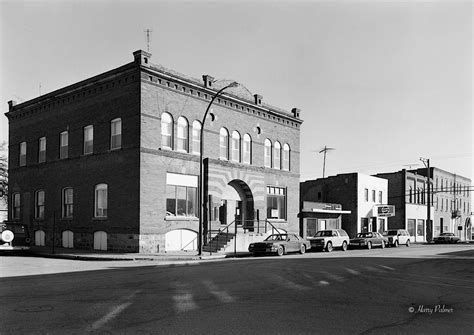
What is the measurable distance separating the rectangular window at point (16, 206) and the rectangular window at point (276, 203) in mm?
18402

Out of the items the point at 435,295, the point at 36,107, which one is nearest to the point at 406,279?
the point at 435,295

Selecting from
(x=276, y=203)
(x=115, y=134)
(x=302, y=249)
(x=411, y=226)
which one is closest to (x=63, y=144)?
(x=115, y=134)

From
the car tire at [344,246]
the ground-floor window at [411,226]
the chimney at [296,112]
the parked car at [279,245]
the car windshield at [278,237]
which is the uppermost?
the chimney at [296,112]

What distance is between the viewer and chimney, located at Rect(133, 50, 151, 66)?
2619 centimetres

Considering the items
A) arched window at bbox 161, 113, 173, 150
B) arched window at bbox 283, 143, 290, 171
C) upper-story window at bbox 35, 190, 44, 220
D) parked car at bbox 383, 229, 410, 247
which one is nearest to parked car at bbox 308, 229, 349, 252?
arched window at bbox 283, 143, 290, 171

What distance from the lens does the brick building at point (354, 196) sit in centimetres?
4862

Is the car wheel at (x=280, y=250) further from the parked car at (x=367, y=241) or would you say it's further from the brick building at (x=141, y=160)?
the parked car at (x=367, y=241)

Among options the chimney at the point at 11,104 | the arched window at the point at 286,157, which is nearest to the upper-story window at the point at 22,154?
the chimney at the point at 11,104

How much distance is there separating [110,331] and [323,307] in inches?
171

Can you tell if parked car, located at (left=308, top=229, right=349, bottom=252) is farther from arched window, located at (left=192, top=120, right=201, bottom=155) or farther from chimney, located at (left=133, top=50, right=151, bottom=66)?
chimney, located at (left=133, top=50, right=151, bottom=66)

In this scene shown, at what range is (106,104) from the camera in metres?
28.3

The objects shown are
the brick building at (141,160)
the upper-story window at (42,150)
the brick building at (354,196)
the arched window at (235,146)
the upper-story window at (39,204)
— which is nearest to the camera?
the brick building at (141,160)

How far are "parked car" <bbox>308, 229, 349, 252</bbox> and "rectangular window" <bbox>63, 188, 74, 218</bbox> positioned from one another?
15.6 meters

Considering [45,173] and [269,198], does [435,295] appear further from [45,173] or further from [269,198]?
[45,173]
